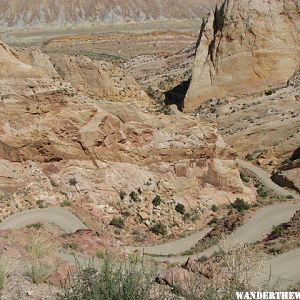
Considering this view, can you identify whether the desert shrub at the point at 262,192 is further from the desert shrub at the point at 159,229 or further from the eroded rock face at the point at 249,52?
the eroded rock face at the point at 249,52

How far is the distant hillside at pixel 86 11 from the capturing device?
160625mm

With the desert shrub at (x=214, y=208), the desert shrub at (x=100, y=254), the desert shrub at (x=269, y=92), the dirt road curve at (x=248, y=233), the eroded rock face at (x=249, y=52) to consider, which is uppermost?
the eroded rock face at (x=249, y=52)

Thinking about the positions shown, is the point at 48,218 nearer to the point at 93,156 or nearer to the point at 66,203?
the point at 66,203

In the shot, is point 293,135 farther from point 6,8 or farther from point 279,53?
point 6,8

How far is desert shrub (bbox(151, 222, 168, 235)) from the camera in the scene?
2622 centimetres

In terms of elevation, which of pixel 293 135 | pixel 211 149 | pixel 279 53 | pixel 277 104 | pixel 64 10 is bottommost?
pixel 211 149

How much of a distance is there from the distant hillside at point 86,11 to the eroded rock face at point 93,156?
134 m

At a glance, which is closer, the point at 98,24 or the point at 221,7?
the point at 221,7

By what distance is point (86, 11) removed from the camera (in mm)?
164500

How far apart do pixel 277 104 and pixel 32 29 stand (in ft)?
394

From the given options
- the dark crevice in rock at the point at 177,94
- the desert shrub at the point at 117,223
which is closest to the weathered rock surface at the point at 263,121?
the dark crevice in rock at the point at 177,94

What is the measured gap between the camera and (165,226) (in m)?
26.8

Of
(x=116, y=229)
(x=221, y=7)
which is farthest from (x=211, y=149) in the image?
(x=221, y=7)

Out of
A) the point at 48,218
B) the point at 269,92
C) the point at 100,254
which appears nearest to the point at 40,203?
the point at 48,218
